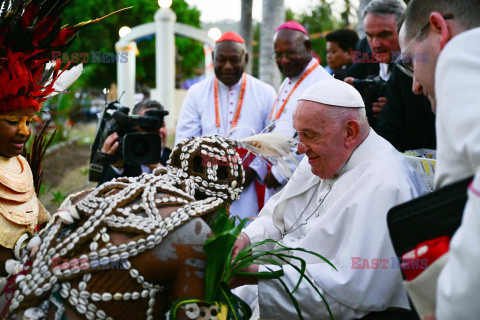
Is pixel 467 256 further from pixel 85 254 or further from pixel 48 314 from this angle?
pixel 48 314

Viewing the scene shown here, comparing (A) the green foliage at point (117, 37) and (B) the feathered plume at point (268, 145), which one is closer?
(B) the feathered plume at point (268, 145)

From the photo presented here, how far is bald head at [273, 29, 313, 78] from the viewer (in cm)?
531

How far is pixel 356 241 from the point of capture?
2604 mm

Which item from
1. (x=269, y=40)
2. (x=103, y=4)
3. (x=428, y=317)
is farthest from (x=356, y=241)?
(x=103, y=4)

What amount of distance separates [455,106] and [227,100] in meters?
4.33

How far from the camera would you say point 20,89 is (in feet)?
→ 8.63

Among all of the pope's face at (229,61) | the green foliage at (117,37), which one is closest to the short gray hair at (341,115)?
the pope's face at (229,61)

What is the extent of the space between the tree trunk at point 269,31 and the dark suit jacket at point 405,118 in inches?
275

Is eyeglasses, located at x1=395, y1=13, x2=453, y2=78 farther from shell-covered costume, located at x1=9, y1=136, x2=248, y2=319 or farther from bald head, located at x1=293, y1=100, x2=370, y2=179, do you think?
shell-covered costume, located at x1=9, y1=136, x2=248, y2=319

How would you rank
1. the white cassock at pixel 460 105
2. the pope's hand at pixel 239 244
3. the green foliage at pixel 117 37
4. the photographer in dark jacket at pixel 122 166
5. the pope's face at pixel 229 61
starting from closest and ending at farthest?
1. the white cassock at pixel 460 105
2. the pope's hand at pixel 239 244
3. the photographer in dark jacket at pixel 122 166
4. the pope's face at pixel 229 61
5. the green foliage at pixel 117 37

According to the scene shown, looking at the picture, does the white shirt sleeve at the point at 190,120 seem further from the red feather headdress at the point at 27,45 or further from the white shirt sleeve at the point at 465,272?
the white shirt sleeve at the point at 465,272

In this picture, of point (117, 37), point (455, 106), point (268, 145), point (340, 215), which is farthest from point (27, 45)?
point (117, 37)

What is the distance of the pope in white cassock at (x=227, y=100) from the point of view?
18.5ft

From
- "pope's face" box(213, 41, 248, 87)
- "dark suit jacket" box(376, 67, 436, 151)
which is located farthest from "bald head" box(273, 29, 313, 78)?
"dark suit jacket" box(376, 67, 436, 151)
